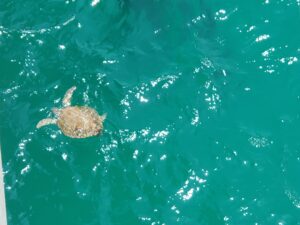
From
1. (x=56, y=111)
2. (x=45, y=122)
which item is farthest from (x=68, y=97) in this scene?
(x=45, y=122)

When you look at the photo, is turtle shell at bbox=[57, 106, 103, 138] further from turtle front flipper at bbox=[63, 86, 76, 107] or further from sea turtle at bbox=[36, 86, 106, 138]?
turtle front flipper at bbox=[63, 86, 76, 107]

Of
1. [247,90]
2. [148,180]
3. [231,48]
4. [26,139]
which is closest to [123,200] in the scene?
[148,180]

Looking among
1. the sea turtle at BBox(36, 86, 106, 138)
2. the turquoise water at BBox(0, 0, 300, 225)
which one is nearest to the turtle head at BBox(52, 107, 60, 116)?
the sea turtle at BBox(36, 86, 106, 138)

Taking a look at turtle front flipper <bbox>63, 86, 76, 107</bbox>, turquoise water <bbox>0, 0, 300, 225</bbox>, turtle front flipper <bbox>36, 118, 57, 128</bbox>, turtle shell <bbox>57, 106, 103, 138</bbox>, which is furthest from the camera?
turtle front flipper <bbox>63, 86, 76, 107</bbox>

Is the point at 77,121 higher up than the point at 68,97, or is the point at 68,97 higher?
the point at 68,97

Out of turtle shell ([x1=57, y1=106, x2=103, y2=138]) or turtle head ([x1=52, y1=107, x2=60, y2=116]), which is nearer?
turtle shell ([x1=57, y1=106, x2=103, y2=138])

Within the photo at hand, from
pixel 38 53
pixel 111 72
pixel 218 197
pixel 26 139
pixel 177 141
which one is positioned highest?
pixel 38 53

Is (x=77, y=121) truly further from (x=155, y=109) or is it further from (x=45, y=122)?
(x=155, y=109)

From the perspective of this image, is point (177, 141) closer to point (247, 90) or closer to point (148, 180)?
Answer: point (148, 180)
